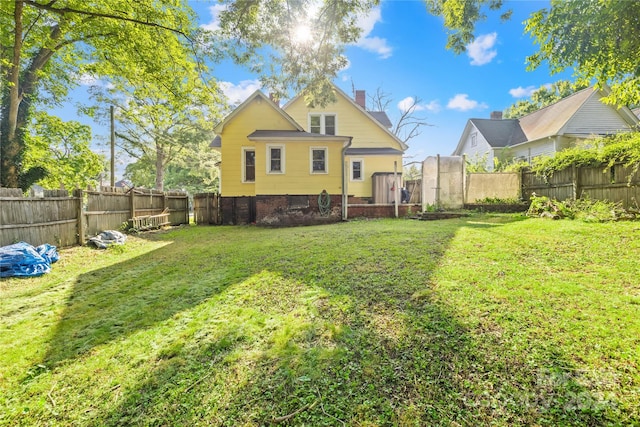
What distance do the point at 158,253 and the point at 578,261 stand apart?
8161 mm

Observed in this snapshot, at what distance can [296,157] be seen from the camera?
11883 mm

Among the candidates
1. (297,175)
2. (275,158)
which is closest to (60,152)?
(275,158)

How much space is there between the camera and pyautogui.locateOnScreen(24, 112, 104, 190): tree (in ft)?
40.1

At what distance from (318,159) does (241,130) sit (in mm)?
4203

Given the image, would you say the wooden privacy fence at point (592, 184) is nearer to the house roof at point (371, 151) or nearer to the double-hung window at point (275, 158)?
the house roof at point (371, 151)

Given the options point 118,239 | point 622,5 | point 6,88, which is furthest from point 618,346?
point 6,88

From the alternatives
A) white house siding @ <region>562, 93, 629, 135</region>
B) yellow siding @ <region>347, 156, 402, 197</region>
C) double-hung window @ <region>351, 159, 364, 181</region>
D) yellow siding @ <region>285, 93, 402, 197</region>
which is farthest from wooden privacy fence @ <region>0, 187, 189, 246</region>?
white house siding @ <region>562, 93, 629, 135</region>

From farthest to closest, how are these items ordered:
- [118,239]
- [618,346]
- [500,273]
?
1. [118,239]
2. [500,273]
3. [618,346]

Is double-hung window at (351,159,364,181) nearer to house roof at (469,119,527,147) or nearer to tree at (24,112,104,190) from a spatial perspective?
house roof at (469,119,527,147)

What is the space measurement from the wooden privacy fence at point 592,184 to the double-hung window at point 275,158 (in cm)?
952

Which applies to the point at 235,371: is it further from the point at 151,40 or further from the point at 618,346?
the point at 151,40

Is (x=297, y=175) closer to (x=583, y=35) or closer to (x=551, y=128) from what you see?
(x=583, y=35)

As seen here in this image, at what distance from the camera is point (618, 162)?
24.3ft

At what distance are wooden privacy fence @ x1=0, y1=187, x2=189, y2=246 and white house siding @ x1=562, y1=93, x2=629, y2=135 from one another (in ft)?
73.5
